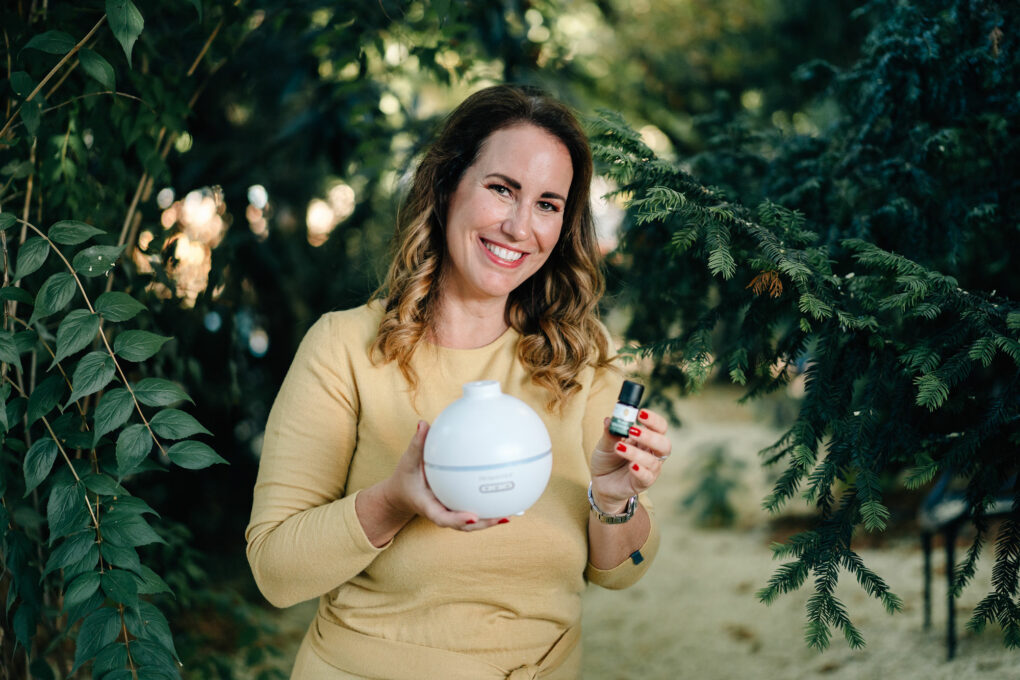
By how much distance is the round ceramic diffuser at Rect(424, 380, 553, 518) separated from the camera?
1261 mm

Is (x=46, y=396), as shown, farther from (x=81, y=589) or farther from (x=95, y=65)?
(x=95, y=65)

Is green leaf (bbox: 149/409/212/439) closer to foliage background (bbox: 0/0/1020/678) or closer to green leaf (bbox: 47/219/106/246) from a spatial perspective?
green leaf (bbox: 47/219/106/246)

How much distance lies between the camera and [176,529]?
2.45 metres

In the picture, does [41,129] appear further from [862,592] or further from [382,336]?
[862,592]

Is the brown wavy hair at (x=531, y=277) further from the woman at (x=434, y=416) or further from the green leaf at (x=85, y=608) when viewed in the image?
the green leaf at (x=85, y=608)

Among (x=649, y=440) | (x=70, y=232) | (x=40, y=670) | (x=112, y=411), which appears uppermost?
(x=70, y=232)

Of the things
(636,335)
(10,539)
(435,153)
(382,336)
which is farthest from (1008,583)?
→ (10,539)

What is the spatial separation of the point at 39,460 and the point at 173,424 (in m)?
0.25

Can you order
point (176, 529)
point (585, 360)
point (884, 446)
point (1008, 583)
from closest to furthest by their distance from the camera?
1. point (1008, 583)
2. point (884, 446)
3. point (585, 360)
4. point (176, 529)

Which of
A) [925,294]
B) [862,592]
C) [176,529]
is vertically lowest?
[862,592]

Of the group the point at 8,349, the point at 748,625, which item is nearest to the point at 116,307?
the point at 8,349

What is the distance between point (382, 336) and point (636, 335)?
39.6 inches

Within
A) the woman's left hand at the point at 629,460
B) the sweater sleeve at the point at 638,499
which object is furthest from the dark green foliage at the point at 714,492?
the woman's left hand at the point at 629,460

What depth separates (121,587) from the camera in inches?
51.8
